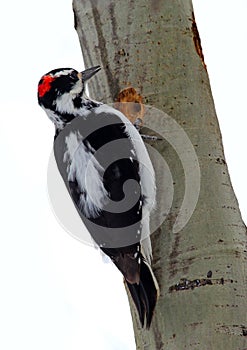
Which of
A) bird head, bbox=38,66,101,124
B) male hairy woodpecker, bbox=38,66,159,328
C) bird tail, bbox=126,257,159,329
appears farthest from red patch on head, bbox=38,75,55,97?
bird tail, bbox=126,257,159,329

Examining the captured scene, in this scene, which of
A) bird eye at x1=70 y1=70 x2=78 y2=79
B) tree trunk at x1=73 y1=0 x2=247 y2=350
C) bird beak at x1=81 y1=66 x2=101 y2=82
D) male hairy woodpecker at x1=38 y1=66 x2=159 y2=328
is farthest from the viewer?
bird eye at x1=70 y1=70 x2=78 y2=79

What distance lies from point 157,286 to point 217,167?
441 mm

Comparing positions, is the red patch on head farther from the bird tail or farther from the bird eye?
the bird tail

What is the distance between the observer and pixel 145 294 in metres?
2.28

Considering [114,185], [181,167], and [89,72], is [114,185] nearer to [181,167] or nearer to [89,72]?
[181,167]

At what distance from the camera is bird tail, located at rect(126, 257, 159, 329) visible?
225 centimetres

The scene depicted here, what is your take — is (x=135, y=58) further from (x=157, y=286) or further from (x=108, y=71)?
(x=157, y=286)

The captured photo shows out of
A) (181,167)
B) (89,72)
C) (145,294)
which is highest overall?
(89,72)

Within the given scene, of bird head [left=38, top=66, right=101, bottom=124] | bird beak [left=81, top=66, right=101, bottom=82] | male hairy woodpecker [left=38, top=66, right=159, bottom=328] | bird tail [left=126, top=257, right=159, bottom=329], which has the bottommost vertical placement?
bird tail [left=126, top=257, right=159, bottom=329]

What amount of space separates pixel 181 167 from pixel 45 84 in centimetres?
78

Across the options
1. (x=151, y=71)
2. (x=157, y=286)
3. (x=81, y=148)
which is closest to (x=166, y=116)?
(x=151, y=71)

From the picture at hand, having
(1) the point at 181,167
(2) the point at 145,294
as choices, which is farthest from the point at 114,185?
(2) the point at 145,294

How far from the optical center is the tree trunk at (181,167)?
2168 millimetres

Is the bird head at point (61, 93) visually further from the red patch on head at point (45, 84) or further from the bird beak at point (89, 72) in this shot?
the bird beak at point (89, 72)
